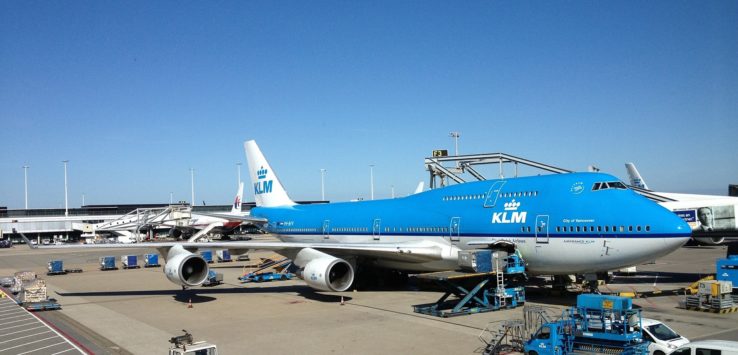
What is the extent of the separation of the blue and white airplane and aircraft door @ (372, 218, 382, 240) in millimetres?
55

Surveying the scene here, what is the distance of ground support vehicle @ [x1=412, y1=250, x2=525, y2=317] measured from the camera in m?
20.4

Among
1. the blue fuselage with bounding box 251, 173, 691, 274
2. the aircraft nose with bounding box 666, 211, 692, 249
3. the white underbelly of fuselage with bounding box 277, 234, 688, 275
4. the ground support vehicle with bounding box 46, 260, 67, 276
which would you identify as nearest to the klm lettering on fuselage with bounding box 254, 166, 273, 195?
the blue fuselage with bounding box 251, 173, 691, 274

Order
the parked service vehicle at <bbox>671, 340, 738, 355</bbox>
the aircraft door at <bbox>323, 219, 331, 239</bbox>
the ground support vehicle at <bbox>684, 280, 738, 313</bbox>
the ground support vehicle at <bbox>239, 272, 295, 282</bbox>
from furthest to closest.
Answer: the ground support vehicle at <bbox>239, 272, 295, 282</bbox>, the aircraft door at <bbox>323, 219, 331, 239</bbox>, the ground support vehicle at <bbox>684, 280, 738, 313</bbox>, the parked service vehicle at <bbox>671, 340, 738, 355</bbox>

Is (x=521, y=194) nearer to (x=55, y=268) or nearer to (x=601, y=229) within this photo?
(x=601, y=229)

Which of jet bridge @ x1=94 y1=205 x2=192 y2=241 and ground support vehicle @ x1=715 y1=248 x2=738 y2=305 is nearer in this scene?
ground support vehicle @ x1=715 y1=248 x2=738 y2=305

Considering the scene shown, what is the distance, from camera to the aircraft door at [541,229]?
67.3 ft

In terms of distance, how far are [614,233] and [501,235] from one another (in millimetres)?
4162

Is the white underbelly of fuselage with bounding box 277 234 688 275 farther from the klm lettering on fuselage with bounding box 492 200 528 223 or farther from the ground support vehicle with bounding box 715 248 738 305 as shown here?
the ground support vehicle with bounding box 715 248 738 305

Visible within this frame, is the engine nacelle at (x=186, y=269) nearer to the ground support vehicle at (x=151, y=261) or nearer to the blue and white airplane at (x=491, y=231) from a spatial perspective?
the blue and white airplane at (x=491, y=231)

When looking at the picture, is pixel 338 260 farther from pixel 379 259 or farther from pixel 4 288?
pixel 4 288

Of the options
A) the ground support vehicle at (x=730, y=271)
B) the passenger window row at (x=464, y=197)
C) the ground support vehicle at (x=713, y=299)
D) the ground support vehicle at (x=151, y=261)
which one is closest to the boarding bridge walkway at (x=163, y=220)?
the ground support vehicle at (x=151, y=261)

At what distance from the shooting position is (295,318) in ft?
66.9

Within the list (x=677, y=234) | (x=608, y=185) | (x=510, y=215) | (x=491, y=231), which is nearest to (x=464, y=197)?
(x=491, y=231)

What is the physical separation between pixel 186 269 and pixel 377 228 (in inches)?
346
